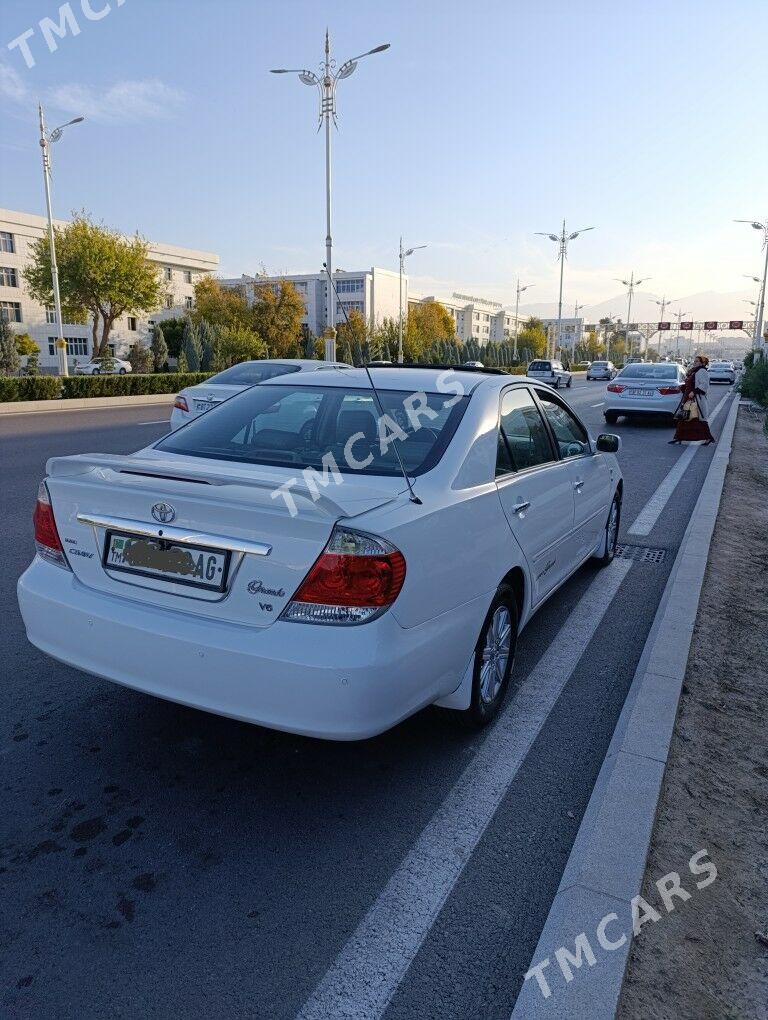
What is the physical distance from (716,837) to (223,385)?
10.7 metres

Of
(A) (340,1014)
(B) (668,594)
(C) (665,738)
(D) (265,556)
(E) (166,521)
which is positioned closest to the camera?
(A) (340,1014)

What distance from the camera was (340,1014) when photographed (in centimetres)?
198

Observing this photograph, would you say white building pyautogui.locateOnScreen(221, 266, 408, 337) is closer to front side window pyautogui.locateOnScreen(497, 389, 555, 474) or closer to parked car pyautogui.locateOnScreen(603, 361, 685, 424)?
parked car pyautogui.locateOnScreen(603, 361, 685, 424)

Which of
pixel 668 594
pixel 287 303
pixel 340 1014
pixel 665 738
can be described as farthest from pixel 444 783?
pixel 287 303

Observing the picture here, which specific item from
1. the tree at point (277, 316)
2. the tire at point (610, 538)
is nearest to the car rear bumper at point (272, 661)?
the tire at point (610, 538)

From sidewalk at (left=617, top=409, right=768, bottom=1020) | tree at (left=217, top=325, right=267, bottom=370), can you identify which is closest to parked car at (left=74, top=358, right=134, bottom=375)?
tree at (left=217, top=325, right=267, bottom=370)

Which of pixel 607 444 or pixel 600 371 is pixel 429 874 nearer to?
pixel 607 444

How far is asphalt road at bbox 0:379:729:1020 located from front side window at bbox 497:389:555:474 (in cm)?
114

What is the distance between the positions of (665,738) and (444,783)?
933 millimetres

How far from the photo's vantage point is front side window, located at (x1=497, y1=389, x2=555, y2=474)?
370 centimetres

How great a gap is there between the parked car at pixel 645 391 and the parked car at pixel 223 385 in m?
8.71

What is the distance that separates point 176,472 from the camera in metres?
2.90

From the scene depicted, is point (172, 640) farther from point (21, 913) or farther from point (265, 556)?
point (21, 913)

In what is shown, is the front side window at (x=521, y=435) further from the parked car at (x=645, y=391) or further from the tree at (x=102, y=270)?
the tree at (x=102, y=270)
